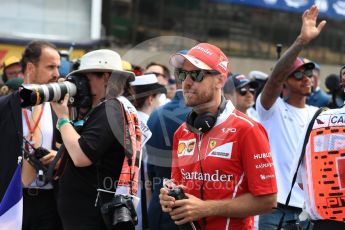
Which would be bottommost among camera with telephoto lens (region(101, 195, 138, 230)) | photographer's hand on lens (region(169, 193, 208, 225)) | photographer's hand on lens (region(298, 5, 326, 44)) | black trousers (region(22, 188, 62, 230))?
black trousers (region(22, 188, 62, 230))

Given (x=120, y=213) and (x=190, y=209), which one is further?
(x=120, y=213)

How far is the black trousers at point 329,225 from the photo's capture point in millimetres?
4137

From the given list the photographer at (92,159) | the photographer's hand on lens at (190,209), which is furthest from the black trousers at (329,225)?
the photographer at (92,159)

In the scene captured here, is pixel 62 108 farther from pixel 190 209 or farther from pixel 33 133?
pixel 190 209

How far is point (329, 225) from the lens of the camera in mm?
4180

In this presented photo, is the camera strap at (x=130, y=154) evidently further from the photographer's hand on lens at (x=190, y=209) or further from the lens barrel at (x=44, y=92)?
the photographer's hand on lens at (x=190, y=209)

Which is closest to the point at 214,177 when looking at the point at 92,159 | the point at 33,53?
the point at 92,159

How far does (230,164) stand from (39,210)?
6.84 feet

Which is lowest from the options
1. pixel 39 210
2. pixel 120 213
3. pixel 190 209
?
pixel 39 210

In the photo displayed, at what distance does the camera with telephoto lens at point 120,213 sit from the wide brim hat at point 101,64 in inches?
36.1

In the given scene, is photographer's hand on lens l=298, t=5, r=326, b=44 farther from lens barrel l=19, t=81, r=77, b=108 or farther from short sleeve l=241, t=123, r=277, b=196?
lens barrel l=19, t=81, r=77, b=108

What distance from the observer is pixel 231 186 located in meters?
3.93

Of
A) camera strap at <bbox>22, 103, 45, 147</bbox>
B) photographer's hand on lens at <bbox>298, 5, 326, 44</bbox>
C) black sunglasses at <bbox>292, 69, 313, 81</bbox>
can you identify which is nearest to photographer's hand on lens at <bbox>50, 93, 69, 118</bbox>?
camera strap at <bbox>22, 103, 45, 147</bbox>

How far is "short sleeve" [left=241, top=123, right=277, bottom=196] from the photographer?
3852 mm
